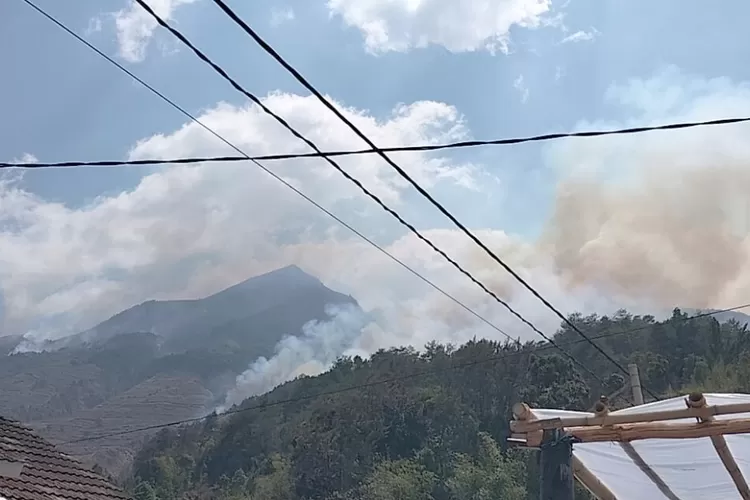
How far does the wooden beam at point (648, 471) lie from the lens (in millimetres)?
4656

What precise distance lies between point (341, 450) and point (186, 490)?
10.9 metres

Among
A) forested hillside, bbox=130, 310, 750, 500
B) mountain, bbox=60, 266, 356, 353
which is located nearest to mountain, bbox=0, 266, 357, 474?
mountain, bbox=60, 266, 356, 353

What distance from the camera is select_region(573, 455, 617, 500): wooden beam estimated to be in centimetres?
500

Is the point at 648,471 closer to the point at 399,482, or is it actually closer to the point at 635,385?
the point at 635,385

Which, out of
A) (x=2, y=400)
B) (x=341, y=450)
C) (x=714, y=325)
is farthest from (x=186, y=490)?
(x=2, y=400)

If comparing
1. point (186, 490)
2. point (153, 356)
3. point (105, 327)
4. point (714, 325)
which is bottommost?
point (186, 490)

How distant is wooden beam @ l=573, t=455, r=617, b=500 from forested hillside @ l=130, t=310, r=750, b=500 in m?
23.1

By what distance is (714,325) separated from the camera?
36406mm

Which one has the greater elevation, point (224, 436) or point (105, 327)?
point (105, 327)

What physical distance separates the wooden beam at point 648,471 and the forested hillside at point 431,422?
75.2 feet

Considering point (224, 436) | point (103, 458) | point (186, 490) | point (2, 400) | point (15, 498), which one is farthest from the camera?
point (2, 400)

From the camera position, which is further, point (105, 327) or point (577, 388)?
point (105, 327)

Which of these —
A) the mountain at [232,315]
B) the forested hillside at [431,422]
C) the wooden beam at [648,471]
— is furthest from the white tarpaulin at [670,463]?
the mountain at [232,315]

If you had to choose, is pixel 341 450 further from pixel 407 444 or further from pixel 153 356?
pixel 153 356
